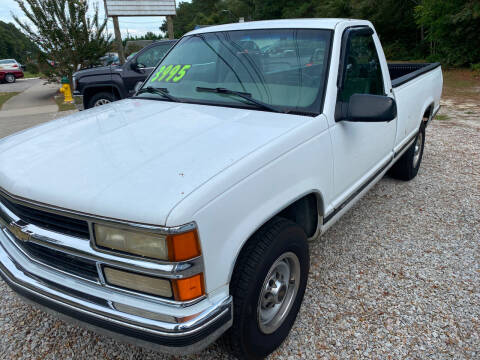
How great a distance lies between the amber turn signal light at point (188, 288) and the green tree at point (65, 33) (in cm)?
1496

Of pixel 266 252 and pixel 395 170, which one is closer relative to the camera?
pixel 266 252

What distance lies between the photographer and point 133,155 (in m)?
1.89

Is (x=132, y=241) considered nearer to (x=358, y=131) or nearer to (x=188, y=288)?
(x=188, y=288)

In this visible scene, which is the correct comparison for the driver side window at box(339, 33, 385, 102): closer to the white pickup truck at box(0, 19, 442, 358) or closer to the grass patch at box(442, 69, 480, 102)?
the white pickup truck at box(0, 19, 442, 358)

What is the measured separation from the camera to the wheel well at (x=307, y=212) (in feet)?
7.72

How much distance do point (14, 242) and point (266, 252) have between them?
4.52 feet

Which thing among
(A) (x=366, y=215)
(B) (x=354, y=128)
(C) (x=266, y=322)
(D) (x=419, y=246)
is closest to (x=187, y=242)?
(C) (x=266, y=322)

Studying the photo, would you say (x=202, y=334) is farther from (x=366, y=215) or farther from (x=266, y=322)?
(x=366, y=215)

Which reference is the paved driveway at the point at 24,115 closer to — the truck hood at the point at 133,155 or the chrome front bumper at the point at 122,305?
the truck hood at the point at 133,155

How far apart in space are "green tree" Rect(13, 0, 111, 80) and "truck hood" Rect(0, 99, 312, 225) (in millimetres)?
13419

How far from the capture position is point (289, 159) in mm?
1987

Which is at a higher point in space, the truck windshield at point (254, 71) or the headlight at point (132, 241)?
the truck windshield at point (254, 71)

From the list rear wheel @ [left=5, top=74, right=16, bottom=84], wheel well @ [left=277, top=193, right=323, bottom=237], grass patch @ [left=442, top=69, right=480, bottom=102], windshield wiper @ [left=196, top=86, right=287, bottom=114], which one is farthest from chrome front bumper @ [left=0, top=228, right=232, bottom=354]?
rear wheel @ [left=5, top=74, right=16, bottom=84]

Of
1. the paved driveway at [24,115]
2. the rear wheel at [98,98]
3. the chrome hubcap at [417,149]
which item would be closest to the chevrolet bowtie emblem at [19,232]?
the chrome hubcap at [417,149]
